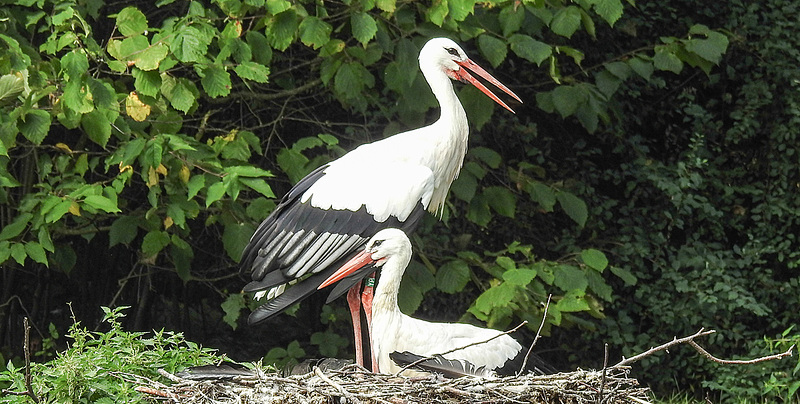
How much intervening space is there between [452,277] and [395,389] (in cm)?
202

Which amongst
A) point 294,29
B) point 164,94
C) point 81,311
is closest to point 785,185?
point 294,29

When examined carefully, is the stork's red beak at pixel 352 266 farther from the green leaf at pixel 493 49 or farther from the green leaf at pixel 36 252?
the green leaf at pixel 493 49

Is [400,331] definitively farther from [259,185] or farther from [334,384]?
[259,185]

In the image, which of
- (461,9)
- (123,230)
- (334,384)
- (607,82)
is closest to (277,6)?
(461,9)

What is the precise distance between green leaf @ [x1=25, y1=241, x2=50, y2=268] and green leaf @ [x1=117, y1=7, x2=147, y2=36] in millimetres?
921

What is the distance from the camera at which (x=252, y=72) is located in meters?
4.38

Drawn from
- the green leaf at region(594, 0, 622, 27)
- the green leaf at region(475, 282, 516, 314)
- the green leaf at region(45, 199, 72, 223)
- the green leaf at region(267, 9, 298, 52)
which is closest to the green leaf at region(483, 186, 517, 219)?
the green leaf at region(475, 282, 516, 314)

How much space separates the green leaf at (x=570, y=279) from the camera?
484cm

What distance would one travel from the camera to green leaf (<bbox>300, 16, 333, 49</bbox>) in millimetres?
4543

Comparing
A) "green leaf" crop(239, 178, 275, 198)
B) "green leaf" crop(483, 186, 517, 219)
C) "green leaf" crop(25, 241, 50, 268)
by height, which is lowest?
"green leaf" crop(483, 186, 517, 219)

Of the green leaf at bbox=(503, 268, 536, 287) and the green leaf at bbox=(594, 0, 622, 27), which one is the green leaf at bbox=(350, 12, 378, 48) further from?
the green leaf at bbox=(503, 268, 536, 287)

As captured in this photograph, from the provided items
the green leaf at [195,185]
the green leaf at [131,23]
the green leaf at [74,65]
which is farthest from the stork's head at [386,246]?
the green leaf at [131,23]

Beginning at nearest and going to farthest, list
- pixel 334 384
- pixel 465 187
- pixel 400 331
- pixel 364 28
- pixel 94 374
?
pixel 334 384 < pixel 94 374 < pixel 400 331 < pixel 364 28 < pixel 465 187

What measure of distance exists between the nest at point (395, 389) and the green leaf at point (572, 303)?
147 cm
